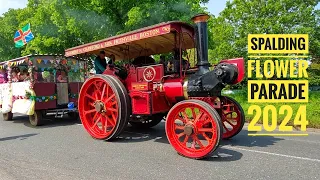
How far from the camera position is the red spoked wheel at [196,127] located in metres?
4.44

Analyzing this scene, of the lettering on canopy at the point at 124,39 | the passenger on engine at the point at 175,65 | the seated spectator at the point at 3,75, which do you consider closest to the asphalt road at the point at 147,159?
the passenger on engine at the point at 175,65

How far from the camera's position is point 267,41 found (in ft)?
26.1


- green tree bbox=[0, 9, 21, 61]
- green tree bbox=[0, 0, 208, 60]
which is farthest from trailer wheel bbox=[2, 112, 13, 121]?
green tree bbox=[0, 9, 21, 61]

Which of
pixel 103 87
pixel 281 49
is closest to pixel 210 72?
pixel 103 87

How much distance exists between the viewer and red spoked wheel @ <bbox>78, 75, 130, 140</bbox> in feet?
18.9

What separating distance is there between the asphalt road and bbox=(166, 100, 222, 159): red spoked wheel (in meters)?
0.17

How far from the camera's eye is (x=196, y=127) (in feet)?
15.7

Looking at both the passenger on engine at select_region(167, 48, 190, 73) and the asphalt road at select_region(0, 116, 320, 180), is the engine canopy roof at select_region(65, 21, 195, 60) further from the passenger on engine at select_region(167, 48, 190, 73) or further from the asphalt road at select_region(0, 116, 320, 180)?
the asphalt road at select_region(0, 116, 320, 180)

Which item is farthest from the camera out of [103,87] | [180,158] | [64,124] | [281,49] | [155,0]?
[155,0]

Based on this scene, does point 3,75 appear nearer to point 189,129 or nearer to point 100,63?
point 100,63

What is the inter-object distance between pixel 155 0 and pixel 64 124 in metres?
6.58

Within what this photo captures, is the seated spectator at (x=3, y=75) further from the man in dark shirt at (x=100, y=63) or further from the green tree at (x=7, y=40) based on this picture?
the green tree at (x=7, y=40)

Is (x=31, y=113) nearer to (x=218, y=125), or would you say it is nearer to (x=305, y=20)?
(x=218, y=125)

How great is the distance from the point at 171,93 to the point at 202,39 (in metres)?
1.14
